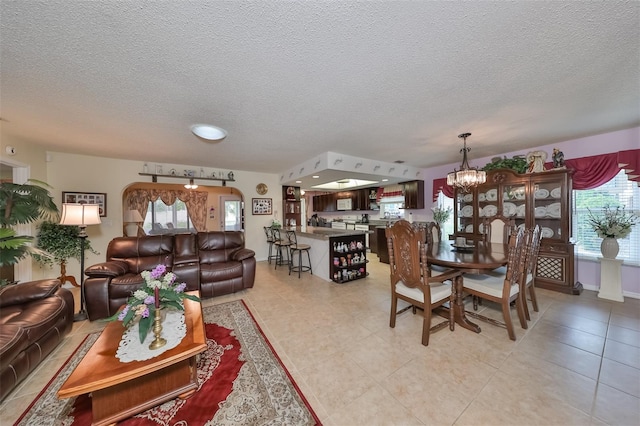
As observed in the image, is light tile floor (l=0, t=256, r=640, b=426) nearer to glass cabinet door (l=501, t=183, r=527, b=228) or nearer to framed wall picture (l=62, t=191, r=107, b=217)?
glass cabinet door (l=501, t=183, r=527, b=228)

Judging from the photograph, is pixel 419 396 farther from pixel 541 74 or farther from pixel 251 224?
pixel 251 224

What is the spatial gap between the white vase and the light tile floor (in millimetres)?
617

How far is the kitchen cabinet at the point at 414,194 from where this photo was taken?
543 cm

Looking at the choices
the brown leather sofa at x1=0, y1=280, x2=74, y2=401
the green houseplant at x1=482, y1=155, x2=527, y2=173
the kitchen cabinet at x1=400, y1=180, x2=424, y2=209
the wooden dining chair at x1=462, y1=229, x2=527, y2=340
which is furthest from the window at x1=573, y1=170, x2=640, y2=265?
the brown leather sofa at x1=0, y1=280, x2=74, y2=401

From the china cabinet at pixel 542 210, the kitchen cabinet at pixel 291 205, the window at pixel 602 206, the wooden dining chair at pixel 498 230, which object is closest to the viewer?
the window at pixel 602 206

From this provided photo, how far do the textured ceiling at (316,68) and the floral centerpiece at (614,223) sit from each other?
1216mm

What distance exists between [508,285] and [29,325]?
417 centimetres

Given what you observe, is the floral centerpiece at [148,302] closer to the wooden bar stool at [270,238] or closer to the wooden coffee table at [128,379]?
the wooden coffee table at [128,379]

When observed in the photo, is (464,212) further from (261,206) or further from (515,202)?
(261,206)

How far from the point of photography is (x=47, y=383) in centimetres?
161

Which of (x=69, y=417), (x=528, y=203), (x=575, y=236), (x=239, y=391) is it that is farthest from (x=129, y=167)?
(x=575, y=236)

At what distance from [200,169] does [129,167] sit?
1.24m

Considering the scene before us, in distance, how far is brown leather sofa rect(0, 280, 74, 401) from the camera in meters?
1.47

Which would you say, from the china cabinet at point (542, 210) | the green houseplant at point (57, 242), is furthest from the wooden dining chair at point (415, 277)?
the green houseplant at point (57, 242)
